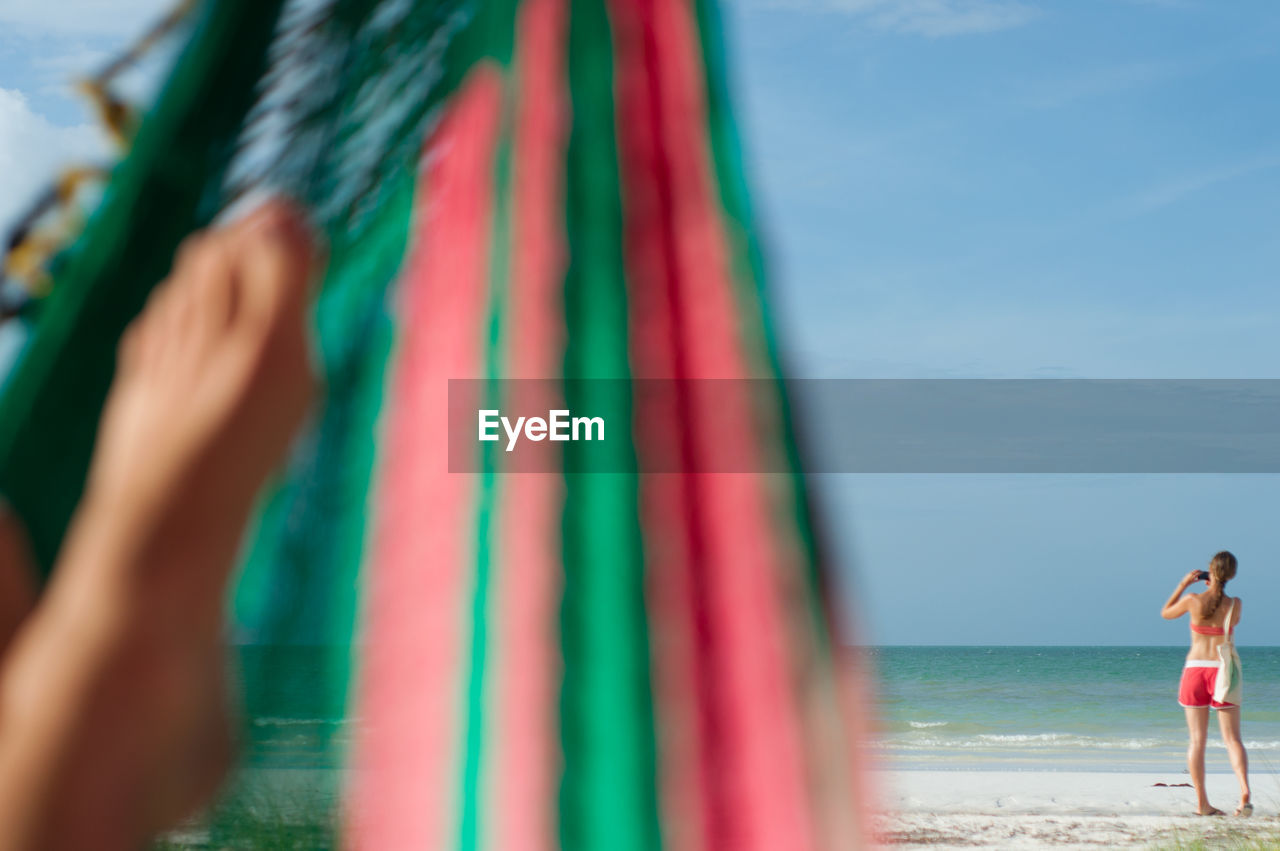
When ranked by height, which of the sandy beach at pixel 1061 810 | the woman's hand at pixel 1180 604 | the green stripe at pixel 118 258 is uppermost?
the woman's hand at pixel 1180 604

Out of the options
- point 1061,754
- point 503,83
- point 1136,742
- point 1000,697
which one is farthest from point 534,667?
point 1000,697

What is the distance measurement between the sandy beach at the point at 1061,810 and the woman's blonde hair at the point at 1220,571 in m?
1.07

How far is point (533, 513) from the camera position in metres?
0.63

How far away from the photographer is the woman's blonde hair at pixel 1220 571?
14.2 feet

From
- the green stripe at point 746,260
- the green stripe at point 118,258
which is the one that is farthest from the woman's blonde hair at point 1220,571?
the green stripe at point 118,258

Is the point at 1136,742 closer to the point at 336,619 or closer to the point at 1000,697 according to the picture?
the point at 1000,697

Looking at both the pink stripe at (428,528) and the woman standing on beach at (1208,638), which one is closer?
the pink stripe at (428,528)

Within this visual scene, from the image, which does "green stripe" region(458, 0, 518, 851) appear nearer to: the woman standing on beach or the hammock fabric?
the hammock fabric

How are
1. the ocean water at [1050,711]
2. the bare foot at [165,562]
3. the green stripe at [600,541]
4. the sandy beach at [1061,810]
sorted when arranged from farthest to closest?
the ocean water at [1050,711] → the sandy beach at [1061,810] → the green stripe at [600,541] → the bare foot at [165,562]

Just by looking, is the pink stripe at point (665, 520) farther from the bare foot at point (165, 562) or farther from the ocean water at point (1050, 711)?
the ocean water at point (1050, 711)

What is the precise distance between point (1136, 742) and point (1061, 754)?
62.6 inches

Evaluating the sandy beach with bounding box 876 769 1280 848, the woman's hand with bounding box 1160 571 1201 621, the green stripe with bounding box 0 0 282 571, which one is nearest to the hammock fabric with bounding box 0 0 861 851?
the green stripe with bounding box 0 0 282 571

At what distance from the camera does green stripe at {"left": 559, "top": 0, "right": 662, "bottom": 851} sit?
55 cm

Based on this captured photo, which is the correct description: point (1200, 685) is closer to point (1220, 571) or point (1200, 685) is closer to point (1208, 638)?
point (1208, 638)
